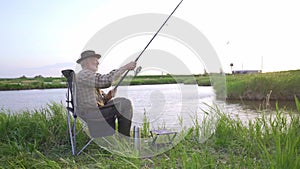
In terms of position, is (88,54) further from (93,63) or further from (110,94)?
(110,94)

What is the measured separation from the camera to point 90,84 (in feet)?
8.28

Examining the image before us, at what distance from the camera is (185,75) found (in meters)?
2.45

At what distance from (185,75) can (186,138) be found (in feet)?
2.86

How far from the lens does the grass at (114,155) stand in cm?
227

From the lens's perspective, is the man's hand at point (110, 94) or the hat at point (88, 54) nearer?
the hat at point (88, 54)

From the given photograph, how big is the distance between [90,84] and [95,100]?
0.57 ft

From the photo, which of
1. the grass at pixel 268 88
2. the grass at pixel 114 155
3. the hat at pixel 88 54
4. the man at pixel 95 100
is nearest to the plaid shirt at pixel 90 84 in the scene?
the man at pixel 95 100

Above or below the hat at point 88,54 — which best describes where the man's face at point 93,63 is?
below

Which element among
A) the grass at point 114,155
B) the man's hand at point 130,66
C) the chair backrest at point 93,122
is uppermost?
the man's hand at point 130,66

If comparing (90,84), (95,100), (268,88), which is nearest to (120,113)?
(95,100)

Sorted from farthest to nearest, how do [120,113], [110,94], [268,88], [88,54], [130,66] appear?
[268,88] < [110,94] < [120,113] < [88,54] < [130,66]

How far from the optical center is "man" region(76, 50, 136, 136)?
8.13 feet

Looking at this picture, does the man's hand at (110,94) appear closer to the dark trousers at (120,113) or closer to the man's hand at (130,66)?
the dark trousers at (120,113)

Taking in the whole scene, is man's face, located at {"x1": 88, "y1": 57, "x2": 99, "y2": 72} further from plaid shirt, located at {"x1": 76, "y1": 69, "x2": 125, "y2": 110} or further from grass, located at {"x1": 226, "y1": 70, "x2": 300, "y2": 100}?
grass, located at {"x1": 226, "y1": 70, "x2": 300, "y2": 100}
